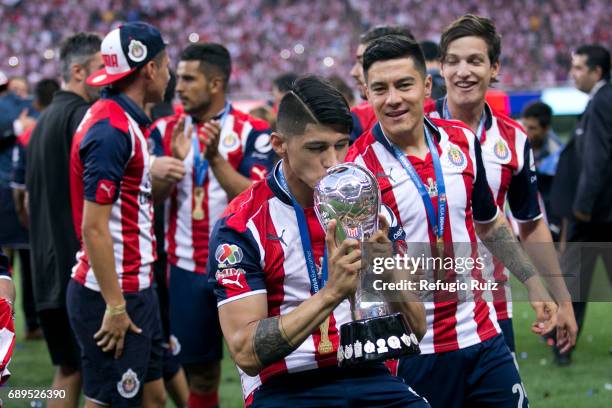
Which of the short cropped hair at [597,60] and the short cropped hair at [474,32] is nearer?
the short cropped hair at [474,32]

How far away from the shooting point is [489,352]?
386 cm

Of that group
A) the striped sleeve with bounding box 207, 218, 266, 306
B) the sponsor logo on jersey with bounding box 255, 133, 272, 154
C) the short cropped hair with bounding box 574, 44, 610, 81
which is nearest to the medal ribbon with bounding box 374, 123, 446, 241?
the striped sleeve with bounding box 207, 218, 266, 306

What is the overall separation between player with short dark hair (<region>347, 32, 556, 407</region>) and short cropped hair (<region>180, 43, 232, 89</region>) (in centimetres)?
217

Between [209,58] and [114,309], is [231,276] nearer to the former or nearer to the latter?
[114,309]

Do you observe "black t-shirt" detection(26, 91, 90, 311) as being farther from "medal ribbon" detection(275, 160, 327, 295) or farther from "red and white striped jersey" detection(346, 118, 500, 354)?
"medal ribbon" detection(275, 160, 327, 295)

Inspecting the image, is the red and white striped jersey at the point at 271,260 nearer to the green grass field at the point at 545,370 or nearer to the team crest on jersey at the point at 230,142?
the team crest on jersey at the point at 230,142

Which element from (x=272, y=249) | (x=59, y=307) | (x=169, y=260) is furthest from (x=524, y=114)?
(x=272, y=249)

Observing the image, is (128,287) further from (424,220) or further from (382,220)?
(382,220)

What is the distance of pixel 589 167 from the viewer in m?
7.86

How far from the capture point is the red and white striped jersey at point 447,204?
375 centimetres

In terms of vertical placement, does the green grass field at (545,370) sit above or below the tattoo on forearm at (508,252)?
below

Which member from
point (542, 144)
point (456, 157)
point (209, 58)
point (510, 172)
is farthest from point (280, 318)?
point (542, 144)

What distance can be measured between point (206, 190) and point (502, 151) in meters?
1.98

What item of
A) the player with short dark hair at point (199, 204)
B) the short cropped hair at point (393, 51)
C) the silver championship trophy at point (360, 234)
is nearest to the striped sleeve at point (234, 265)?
the silver championship trophy at point (360, 234)
